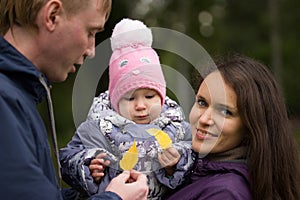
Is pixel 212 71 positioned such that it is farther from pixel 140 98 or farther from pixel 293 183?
pixel 293 183

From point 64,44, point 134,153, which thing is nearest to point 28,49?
point 64,44

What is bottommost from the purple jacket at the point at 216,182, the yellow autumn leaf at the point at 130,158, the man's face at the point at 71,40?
the purple jacket at the point at 216,182

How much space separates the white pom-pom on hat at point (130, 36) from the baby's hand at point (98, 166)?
555 mm

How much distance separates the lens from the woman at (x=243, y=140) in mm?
2853

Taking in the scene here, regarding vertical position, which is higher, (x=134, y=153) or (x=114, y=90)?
(x=114, y=90)

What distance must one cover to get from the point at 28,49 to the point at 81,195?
40.9 inches

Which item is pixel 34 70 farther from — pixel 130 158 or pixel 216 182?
pixel 216 182

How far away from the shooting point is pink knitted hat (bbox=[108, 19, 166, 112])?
297 cm

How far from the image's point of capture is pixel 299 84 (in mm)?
31047

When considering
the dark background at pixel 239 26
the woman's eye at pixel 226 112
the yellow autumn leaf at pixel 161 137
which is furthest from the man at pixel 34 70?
the dark background at pixel 239 26

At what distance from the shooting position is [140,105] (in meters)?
2.96

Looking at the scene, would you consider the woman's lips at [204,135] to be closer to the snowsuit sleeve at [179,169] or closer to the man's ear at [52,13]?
the snowsuit sleeve at [179,169]

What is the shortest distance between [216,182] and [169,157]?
23 centimetres

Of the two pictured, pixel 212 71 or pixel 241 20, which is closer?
pixel 212 71
